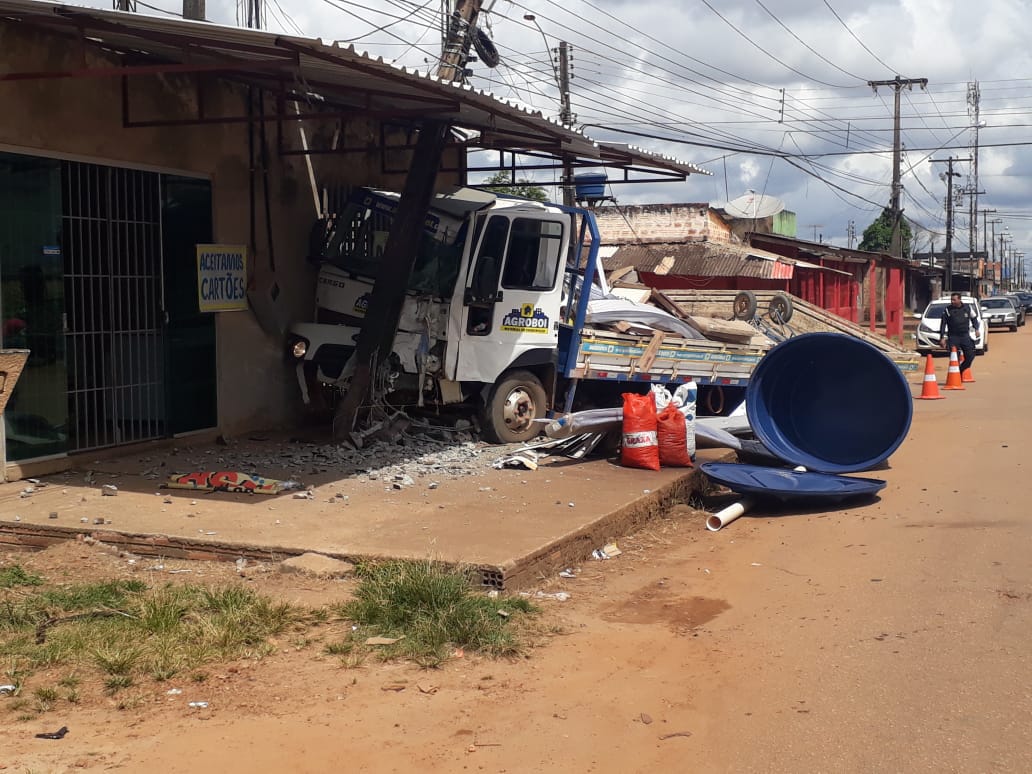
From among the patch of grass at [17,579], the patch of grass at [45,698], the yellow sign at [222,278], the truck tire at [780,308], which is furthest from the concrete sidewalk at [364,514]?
the truck tire at [780,308]

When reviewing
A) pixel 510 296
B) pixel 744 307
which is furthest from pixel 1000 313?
pixel 510 296

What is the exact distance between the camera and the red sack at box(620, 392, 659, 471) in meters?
10.3

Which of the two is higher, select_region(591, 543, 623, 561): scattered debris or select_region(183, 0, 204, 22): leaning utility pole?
select_region(183, 0, 204, 22): leaning utility pole

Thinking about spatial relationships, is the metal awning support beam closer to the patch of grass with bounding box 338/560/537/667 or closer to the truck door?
the truck door

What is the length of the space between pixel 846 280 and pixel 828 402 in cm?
3244

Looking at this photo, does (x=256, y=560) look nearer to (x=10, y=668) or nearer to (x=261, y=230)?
(x=10, y=668)

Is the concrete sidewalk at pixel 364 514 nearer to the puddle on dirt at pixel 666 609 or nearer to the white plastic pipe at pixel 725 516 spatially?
the white plastic pipe at pixel 725 516

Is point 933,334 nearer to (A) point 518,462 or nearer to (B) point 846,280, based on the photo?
(B) point 846,280

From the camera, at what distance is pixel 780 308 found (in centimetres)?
1762

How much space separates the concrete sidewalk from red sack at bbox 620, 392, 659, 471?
15cm

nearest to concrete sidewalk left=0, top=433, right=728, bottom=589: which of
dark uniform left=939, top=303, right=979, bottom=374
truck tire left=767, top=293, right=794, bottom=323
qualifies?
truck tire left=767, top=293, right=794, bottom=323

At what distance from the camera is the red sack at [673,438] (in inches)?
410

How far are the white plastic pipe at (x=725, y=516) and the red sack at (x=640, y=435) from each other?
1.06 metres

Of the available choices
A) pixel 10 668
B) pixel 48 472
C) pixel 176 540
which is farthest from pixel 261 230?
pixel 10 668
